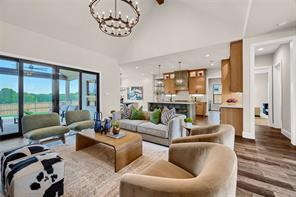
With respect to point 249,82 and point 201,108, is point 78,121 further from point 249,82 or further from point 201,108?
point 201,108

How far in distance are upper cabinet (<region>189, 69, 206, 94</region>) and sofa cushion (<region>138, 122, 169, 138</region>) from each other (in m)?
5.61

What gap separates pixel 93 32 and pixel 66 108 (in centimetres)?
294

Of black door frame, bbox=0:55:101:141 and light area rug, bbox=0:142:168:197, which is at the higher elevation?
black door frame, bbox=0:55:101:141

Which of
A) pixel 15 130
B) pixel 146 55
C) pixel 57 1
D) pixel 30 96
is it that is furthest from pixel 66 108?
pixel 146 55

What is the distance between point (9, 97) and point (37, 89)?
66 centimetres

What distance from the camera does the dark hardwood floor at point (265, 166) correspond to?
5.73 ft

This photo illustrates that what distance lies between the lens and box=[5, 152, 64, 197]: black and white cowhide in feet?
4.55

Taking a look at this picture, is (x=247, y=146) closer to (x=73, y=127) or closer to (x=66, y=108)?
(x=73, y=127)

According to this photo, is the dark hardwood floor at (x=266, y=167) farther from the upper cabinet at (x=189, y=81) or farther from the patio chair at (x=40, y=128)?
the upper cabinet at (x=189, y=81)

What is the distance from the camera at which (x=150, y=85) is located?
1005 cm

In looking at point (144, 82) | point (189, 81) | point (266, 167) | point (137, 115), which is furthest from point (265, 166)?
point (144, 82)

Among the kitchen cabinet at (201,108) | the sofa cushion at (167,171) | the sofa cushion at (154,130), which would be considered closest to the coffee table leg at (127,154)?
the sofa cushion at (154,130)

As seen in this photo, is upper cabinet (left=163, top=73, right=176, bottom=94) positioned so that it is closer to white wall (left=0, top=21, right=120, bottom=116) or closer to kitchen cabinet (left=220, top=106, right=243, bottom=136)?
white wall (left=0, top=21, right=120, bottom=116)

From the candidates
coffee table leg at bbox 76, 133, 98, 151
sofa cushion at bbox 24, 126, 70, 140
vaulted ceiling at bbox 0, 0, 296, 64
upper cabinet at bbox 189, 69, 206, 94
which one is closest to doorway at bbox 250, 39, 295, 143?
vaulted ceiling at bbox 0, 0, 296, 64
